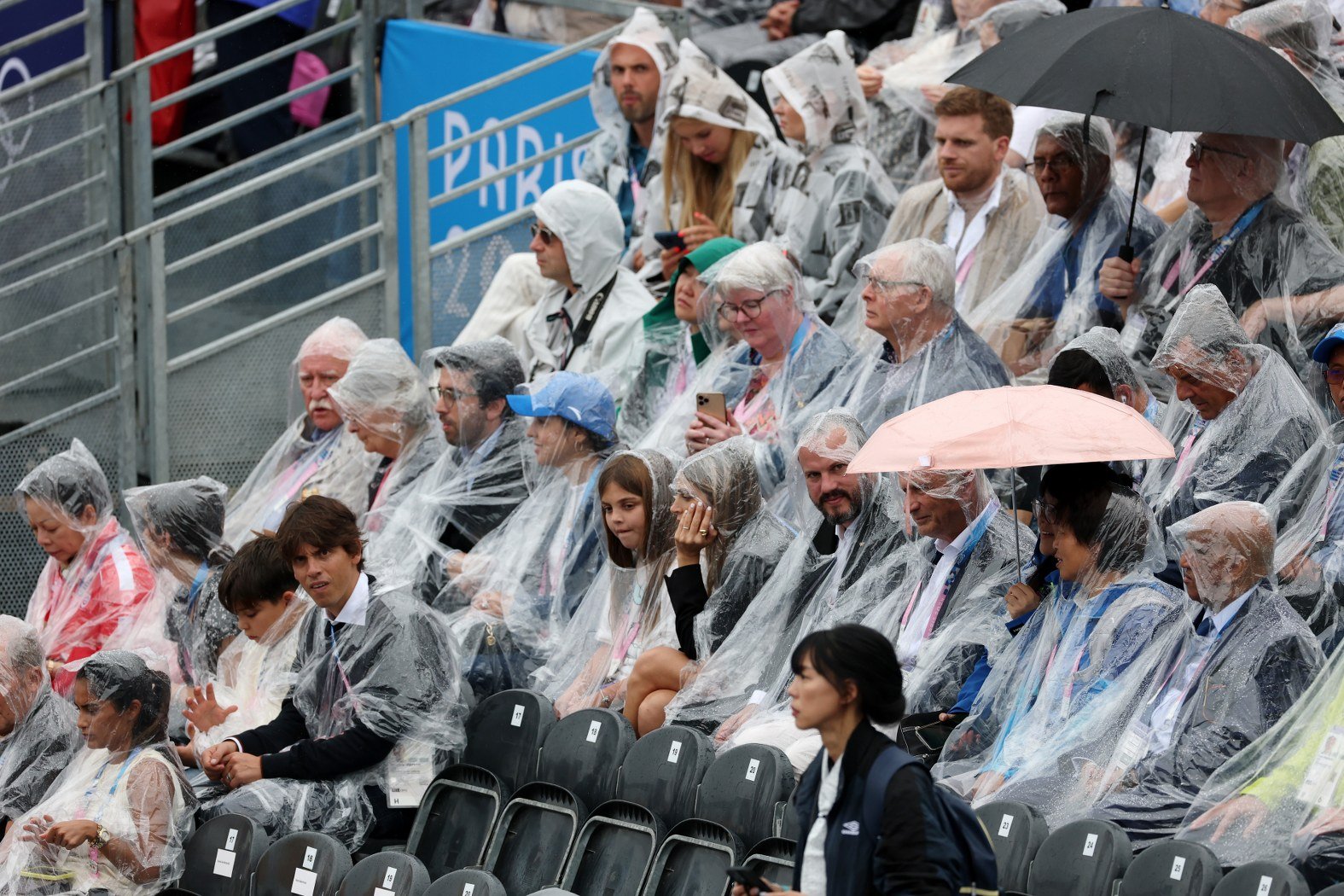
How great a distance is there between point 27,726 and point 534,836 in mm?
1731

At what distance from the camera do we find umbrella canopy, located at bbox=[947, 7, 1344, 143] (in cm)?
557

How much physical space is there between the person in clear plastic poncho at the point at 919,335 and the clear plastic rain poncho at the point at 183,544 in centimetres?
234

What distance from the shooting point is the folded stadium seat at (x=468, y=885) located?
15.2 feet

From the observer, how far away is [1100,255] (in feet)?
21.7

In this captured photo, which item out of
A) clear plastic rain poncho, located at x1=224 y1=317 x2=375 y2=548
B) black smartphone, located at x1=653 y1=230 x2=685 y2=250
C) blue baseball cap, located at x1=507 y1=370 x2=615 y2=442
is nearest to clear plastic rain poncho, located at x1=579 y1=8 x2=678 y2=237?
black smartphone, located at x1=653 y1=230 x2=685 y2=250

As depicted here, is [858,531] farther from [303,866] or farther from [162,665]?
[162,665]

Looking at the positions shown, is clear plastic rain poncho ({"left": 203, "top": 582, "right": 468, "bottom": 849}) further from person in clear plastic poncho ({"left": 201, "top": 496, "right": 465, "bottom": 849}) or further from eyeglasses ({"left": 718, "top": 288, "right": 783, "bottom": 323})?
eyeglasses ({"left": 718, "top": 288, "right": 783, "bottom": 323})

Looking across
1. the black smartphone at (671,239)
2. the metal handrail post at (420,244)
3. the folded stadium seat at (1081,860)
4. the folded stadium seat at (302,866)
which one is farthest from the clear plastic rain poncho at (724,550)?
the metal handrail post at (420,244)

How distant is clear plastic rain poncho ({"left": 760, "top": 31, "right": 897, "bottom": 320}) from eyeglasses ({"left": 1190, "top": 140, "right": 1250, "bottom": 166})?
1.79 meters

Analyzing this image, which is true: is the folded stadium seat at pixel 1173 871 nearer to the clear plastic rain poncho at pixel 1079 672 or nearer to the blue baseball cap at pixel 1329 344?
the clear plastic rain poncho at pixel 1079 672

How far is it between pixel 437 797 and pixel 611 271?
3.00 metres

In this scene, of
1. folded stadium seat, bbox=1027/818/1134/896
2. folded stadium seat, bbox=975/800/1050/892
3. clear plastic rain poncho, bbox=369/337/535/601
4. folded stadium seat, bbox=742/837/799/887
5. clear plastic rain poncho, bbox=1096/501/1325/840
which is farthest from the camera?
clear plastic rain poncho, bbox=369/337/535/601

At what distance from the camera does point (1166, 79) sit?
570 cm

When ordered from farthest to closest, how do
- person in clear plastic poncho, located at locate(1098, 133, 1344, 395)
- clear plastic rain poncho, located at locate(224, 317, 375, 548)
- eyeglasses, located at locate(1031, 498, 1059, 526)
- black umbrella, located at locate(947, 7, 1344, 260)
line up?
1. clear plastic rain poncho, located at locate(224, 317, 375, 548)
2. person in clear plastic poncho, located at locate(1098, 133, 1344, 395)
3. black umbrella, located at locate(947, 7, 1344, 260)
4. eyeglasses, located at locate(1031, 498, 1059, 526)
